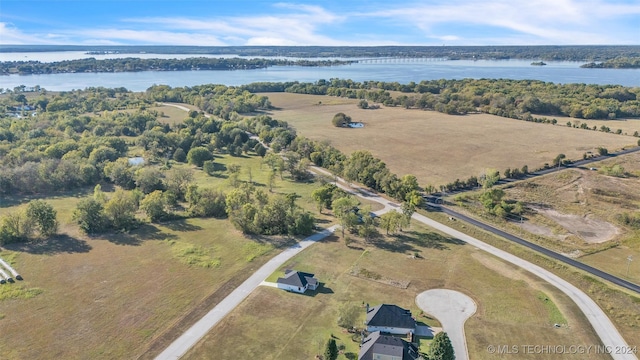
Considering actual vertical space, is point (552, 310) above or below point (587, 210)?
below

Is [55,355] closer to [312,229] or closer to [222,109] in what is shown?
[312,229]

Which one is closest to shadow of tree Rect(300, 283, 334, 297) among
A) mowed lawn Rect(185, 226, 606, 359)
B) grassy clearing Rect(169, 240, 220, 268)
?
mowed lawn Rect(185, 226, 606, 359)

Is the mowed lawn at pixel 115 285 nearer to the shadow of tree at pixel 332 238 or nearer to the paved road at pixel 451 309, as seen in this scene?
the shadow of tree at pixel 332 238

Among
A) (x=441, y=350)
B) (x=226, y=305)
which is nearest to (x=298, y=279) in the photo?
(x=226, y=305)

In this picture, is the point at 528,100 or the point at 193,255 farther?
the point at 528,100

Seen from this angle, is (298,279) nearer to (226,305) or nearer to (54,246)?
(226,305)

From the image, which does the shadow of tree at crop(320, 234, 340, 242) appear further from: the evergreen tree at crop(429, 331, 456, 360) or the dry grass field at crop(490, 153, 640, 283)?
the dry grass field at crop(490, 153, 640, 283)

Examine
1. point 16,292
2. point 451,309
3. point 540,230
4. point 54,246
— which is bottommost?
point 16,292
